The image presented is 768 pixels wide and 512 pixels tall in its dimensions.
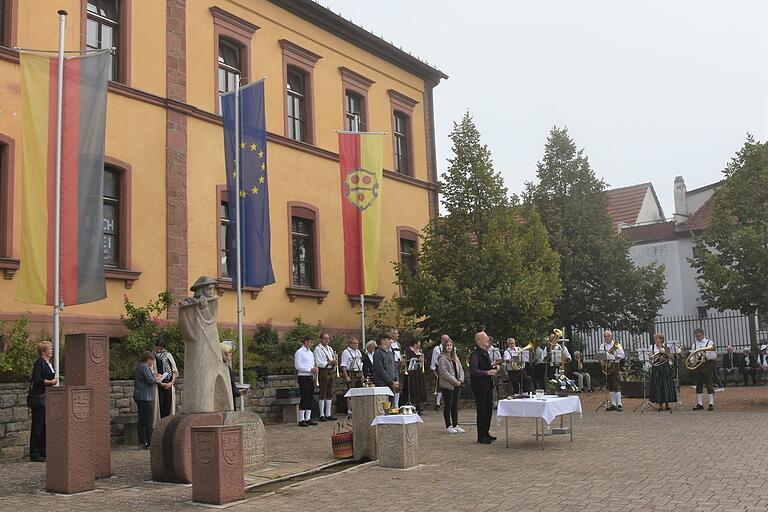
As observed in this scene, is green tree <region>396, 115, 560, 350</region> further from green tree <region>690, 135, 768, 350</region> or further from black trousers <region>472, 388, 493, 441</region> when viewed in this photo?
black trousers <region>472, 388, 493, 441</region>

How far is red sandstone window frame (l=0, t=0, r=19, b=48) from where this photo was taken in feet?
53.6

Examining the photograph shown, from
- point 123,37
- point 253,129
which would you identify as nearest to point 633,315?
point 253,129

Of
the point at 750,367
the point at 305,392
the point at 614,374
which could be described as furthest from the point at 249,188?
the point at 750,367

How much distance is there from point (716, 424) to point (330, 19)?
15.5 metres

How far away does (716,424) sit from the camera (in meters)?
15.4

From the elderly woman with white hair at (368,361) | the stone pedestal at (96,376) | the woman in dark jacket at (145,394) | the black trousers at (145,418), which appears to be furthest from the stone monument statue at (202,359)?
the elderly woman with white hair at (368,361)

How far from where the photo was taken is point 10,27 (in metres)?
16.3

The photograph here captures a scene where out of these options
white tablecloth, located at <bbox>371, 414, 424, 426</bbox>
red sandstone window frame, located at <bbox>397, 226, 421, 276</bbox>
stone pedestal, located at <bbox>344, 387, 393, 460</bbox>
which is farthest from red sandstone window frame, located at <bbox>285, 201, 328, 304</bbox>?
white tablecloth, located at <bbox>371, 414, 424, 426</bbox>

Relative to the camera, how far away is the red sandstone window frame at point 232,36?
68.6ft

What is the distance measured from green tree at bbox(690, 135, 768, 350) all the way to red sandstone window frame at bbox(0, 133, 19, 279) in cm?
1530

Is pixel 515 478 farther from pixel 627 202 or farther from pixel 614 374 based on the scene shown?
pixel 627 202

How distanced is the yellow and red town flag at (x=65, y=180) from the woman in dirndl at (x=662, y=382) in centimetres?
1193

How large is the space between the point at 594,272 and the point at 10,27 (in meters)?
22.8

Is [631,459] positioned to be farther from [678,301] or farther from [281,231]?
[678,301]
